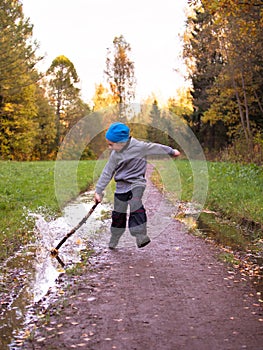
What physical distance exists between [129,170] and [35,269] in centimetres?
Answer: 194

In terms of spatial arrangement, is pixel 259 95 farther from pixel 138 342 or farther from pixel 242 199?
pixel 138 342

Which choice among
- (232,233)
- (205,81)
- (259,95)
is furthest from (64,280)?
(205,81)

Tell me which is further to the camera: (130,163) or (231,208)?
(231,208)

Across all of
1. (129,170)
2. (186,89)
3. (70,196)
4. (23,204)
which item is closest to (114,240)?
(129,170)

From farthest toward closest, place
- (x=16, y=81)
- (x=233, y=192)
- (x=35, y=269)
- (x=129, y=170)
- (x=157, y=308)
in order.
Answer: (x=16, y=81) < (x=233, y=192) < (x=129, y=170) < (x=35, y=269) < (x=157, y=308)

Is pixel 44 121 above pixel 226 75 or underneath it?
underneath

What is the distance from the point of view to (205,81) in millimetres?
37656

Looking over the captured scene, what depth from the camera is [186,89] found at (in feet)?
142

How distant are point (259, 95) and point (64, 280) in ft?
95.6

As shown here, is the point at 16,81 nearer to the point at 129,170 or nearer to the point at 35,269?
the point at 129,170

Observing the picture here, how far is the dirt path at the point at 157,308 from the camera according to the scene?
3723mm

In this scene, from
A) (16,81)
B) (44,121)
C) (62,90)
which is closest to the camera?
(16,81)

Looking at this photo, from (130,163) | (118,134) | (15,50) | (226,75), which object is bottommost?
(130,163)

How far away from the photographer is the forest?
24641mm
